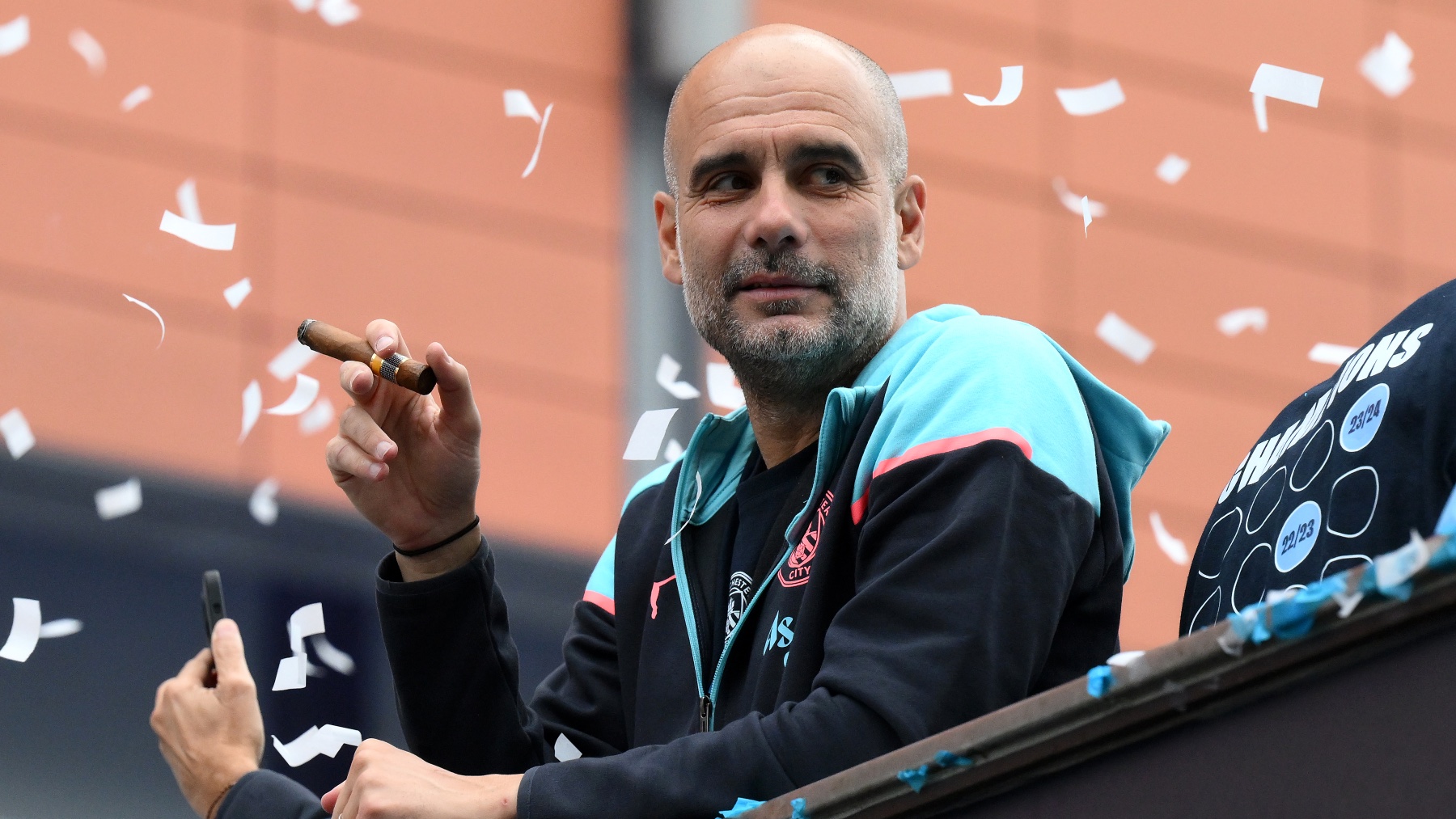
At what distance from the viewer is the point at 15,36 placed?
26.1 ft

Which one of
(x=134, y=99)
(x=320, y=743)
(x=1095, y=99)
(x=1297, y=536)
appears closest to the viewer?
(x=1297, y=536)

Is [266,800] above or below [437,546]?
below

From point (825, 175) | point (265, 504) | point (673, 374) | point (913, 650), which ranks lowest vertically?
point (913, 650)

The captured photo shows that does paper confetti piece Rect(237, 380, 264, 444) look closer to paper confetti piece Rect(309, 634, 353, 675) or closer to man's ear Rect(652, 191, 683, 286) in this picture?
paper confetti piece Rect(309, 634, 353, 675)

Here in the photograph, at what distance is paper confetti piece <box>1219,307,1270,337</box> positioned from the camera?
10.9 m

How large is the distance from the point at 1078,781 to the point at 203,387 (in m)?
7.35

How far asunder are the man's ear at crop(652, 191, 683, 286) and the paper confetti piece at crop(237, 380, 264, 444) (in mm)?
5270

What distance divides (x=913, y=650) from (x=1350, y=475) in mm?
441

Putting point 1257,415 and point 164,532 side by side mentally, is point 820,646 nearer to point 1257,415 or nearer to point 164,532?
point 164,532

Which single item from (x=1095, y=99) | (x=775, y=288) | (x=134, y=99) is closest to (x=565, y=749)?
(x=775, y=288)

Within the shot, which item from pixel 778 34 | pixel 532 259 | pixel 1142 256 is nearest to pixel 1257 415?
pixel 1142 256

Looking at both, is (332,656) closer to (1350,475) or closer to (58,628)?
(58,628)

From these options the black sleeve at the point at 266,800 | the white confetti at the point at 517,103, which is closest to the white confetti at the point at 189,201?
the white confetti at the point at 517,103

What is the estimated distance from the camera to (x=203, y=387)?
8.32 m
